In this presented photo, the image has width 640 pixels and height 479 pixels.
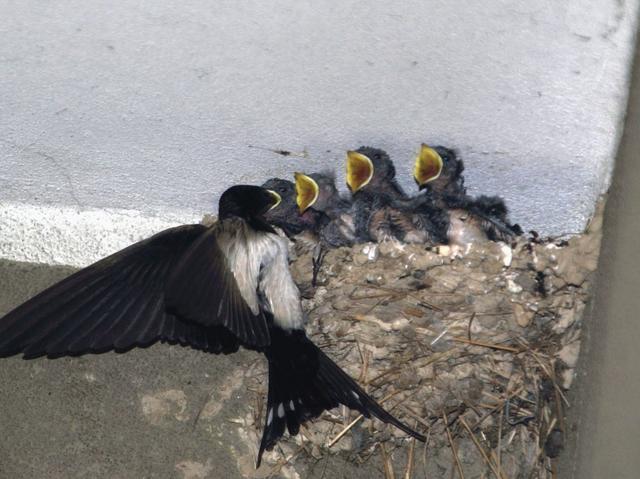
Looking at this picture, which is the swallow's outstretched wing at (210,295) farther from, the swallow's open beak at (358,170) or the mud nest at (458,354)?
the swallow's open beak at (358,170)

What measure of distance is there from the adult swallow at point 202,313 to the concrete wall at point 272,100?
0.77ft

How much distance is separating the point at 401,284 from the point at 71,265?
1.01m

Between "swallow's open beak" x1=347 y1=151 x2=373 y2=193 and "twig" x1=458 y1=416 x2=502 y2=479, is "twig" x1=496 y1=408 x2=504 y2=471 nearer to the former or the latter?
"twig" x1=458 y1=416 x2=502 y2=479

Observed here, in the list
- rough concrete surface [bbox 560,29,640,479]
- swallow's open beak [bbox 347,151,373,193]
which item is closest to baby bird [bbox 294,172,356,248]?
swallow's open beak [bbox 347,151,373,193]

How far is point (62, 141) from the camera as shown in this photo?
9.21 feet

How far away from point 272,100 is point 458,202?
2.57 feet

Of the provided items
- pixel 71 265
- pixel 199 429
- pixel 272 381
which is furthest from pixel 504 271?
pixel 71 265

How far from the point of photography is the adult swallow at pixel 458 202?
9.58 feet

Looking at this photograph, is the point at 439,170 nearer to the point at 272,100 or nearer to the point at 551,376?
the point at 272,100

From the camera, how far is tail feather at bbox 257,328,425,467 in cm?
269

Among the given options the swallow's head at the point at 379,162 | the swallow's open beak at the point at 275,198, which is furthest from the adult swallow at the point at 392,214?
the swallow's open beak at the point at 275,198

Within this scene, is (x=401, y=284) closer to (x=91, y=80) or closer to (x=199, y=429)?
(x=199, y=429)

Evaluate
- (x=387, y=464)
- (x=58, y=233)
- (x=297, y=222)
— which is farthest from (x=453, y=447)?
(x=58, y=233)

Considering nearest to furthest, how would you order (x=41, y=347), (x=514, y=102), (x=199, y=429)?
(x=41, y=347) < (x=514, y=102) < (x=199, y=429)
